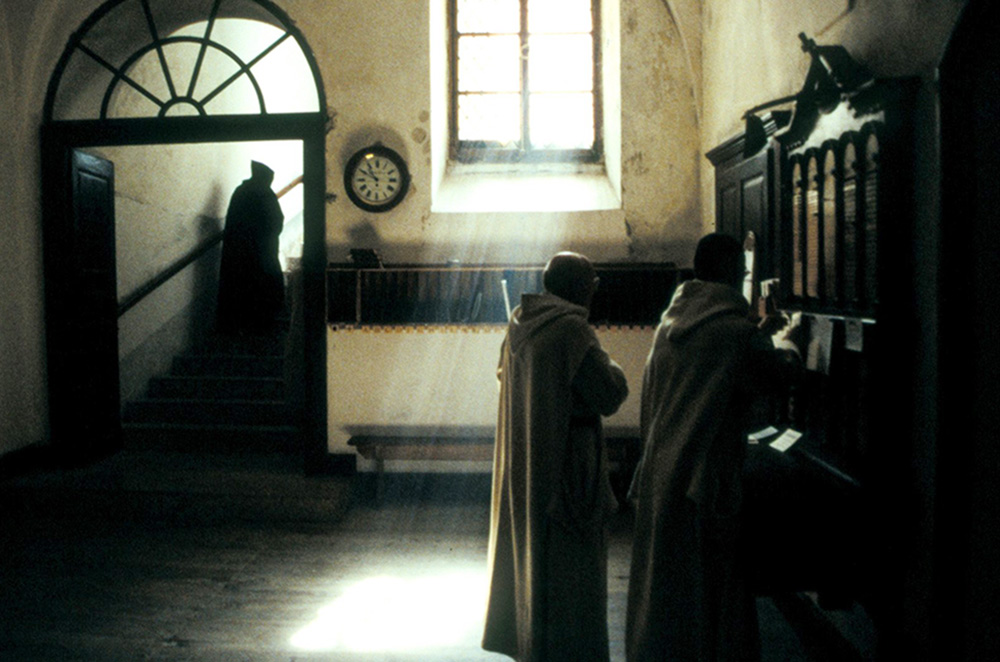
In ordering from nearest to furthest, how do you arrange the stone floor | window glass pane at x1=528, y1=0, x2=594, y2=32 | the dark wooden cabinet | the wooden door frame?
the dark wooden cabinet
the stone floor
the wooden door frame
window glass pane at x1=528, y1=0, x2=594, y2=32

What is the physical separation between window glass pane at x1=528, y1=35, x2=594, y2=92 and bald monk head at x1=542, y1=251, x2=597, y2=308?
347 centimetres

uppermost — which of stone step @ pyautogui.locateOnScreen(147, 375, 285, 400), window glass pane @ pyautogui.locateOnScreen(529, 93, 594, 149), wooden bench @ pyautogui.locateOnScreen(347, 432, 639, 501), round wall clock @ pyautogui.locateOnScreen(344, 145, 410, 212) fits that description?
window glass pane @ pyautogui.locateOnScreen(529, 93, 594, 149)

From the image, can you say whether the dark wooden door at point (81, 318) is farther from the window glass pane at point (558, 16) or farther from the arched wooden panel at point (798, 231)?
the arched wooden panel at point (798, 231)

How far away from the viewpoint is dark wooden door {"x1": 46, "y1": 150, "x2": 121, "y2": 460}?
512cm

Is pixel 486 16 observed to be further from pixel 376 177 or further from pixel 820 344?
pixel 820 344

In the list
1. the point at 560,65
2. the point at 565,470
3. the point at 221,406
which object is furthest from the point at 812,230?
the point at 221,406

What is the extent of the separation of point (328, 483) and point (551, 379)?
9.76 ft

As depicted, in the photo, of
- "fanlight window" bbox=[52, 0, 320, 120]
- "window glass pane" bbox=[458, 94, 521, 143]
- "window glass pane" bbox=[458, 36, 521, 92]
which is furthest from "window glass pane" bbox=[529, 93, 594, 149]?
"fanlight window" bbox=[52, 0, 320, 120]

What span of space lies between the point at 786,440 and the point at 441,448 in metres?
2.61

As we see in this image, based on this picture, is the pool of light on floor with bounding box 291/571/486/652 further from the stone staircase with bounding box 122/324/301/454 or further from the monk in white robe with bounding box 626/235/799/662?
the stone staircase with bounding box 122/324/301/454

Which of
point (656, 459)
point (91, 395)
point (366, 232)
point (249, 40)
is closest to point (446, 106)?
point (366, 232)

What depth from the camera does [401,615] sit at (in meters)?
3.23

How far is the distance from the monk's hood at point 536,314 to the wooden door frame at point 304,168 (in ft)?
9.55

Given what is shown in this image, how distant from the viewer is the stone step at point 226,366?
638 centimetres
